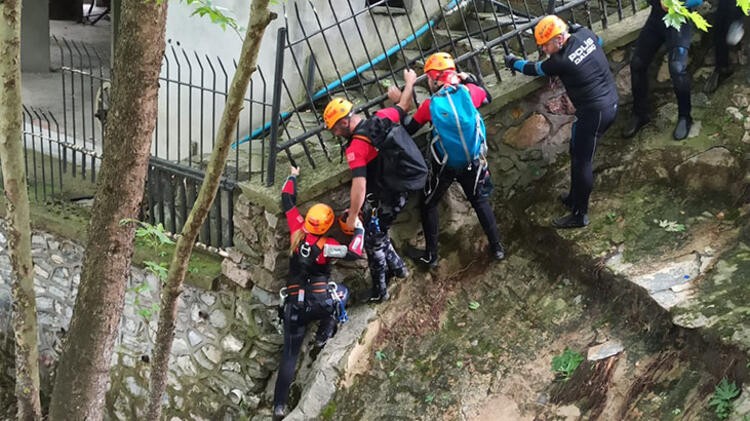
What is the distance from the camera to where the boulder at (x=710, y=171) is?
567 cm

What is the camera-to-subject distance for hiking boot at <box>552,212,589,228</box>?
19.0ft

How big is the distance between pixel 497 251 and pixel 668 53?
1.99m

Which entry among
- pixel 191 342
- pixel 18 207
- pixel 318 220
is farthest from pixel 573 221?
pixel 18 207

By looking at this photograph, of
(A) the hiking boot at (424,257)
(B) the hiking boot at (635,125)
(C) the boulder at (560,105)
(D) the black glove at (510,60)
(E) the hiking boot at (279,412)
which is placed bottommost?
(E) the hiking boot at (279,412)

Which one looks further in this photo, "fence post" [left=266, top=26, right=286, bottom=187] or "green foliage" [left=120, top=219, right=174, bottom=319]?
"fence post" [left=266, top=26, right=286, bottom=187]

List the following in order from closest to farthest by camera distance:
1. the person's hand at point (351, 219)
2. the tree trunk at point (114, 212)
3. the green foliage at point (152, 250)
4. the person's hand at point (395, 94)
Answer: the tree trunk at point (114, 212) → the green foliage at point (152, 250) → the person's hand at point (351, 219) → the person's hand at point (395, 94)

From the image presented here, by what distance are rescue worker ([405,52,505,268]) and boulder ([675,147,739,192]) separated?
1.52 meters

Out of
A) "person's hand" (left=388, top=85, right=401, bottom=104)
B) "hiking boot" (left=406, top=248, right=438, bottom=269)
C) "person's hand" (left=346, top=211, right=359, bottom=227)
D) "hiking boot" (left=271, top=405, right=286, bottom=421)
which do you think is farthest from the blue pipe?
"hiking boot" (left=271, top=405, right=286, bottom=421)

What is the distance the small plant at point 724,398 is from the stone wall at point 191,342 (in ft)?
9.82

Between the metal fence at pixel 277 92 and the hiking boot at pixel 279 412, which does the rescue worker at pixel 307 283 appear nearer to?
the hiking boot at pixel 279 412

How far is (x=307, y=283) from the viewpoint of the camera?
5230 millimetres

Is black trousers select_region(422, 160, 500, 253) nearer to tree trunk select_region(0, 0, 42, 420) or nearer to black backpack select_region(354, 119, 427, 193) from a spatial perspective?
black backpack select_region(354, 119, 427, 193)

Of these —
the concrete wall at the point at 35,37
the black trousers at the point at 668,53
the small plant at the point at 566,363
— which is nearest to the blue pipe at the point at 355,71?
the black trousers at the point at 668,53

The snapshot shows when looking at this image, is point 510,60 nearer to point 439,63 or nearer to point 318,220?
point 439,63
